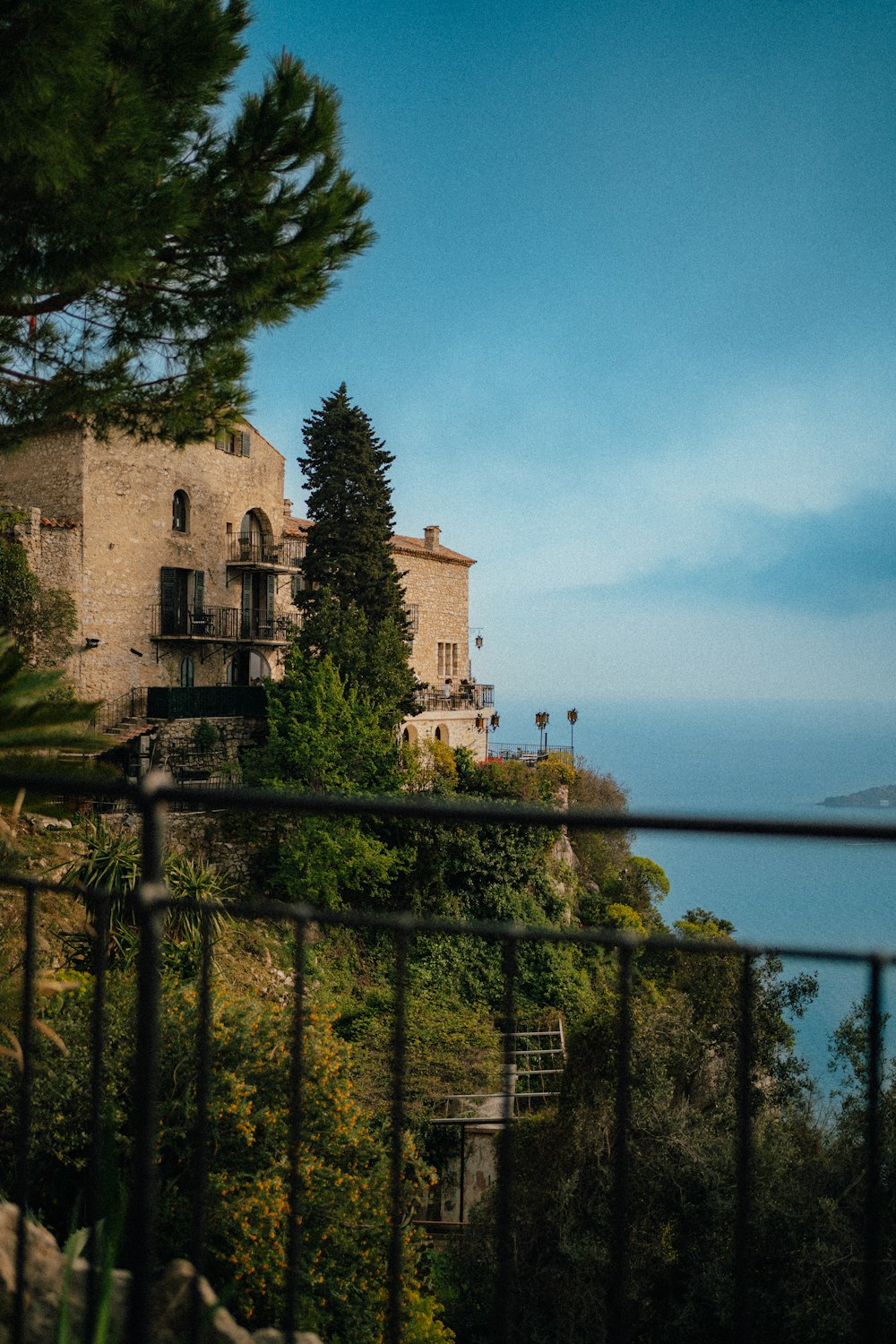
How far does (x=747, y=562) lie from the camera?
15088 centimetres

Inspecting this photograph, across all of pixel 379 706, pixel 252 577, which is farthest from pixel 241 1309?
pixel 252 577

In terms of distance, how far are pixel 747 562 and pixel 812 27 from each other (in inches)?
3460

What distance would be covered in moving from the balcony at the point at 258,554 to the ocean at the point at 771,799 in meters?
11.4

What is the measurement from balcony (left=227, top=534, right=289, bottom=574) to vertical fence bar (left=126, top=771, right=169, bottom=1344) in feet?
77.3

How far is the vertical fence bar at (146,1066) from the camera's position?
1.44 metres

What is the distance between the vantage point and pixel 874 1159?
1.36 m

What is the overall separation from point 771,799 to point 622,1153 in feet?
13.4

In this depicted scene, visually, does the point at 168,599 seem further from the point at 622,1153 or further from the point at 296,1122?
the point at 622,1153

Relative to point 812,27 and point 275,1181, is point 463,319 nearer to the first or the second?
point 812,27

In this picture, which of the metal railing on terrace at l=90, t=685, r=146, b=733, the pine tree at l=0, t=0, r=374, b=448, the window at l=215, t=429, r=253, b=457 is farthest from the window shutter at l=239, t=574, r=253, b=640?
the pine tree at l=0, t=0, r=374, b=448

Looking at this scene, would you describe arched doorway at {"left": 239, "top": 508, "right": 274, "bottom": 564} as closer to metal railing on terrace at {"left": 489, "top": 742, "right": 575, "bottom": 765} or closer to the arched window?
the arched window

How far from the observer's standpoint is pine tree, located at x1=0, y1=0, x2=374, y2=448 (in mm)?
5883

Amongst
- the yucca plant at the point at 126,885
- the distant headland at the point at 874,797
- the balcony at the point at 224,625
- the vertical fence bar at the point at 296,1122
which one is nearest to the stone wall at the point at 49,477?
the balcony at the point at 224,625

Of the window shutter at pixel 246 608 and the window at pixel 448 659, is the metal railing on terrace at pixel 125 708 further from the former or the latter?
the window at pixel 448 659
